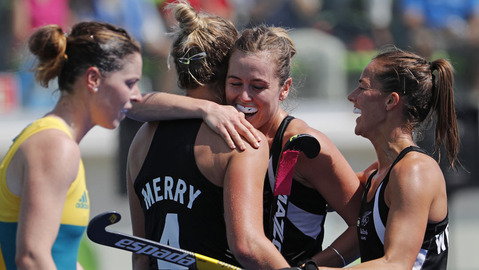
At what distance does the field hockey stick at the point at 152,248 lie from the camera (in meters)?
2.64

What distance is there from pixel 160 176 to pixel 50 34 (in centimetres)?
69

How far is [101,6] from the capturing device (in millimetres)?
7867

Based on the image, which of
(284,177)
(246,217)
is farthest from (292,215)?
(246,217)

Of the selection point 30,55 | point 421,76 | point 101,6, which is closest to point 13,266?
point 30,55

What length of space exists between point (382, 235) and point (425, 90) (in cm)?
63

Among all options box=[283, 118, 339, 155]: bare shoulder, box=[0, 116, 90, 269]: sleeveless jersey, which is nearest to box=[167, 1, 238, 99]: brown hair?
box=[283, 118, 339, 155]: bare shoulder

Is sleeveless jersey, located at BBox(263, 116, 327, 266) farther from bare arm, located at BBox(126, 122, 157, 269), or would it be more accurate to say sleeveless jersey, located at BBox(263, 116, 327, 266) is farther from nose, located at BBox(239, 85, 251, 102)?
bare arm, located at BBox(126, 122, 157, 269)

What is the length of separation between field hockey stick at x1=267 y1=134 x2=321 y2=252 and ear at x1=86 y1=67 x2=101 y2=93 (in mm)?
776

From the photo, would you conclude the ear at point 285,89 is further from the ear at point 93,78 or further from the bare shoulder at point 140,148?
the ear at point 93,78

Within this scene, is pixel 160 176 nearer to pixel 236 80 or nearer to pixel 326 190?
pixel 236 80

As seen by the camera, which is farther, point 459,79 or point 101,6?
point 459,79

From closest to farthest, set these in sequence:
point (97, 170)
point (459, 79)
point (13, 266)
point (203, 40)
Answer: point (13, 266)
point (203, 40)
point (97, 170)
point (459, 79)

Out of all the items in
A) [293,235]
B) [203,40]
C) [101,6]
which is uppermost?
[101,6]

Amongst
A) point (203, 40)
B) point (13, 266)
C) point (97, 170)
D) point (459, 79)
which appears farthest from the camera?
point (459, 79)
